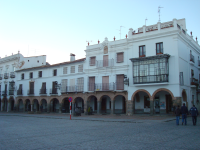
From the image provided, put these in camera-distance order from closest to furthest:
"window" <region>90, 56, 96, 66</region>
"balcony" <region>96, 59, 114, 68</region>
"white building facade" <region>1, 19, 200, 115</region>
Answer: "white building facade" <region>1, 19, 200, 115</region>
"balcony" <region>96, 59, 114, 68</region>
"window" <region>90, 56, 96, 66</region>

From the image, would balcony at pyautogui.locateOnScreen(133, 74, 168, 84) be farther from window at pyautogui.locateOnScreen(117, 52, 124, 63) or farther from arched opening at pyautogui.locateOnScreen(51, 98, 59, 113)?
arched opening at pyautogui.locateOnScreen(51, 98, 59, 113)

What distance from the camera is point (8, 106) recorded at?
1778 inches

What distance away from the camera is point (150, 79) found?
83.4ft

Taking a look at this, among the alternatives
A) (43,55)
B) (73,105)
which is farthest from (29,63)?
(73,105)

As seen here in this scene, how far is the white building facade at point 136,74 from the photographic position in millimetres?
24781

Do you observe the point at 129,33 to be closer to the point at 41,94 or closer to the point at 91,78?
the point at 91,78

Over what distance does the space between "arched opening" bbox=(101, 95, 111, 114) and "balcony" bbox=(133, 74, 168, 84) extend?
6886 millimetres

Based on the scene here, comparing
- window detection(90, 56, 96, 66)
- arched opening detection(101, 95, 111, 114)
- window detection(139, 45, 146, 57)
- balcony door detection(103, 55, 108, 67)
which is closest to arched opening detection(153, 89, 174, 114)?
window detection(139, 45, 146, 57)

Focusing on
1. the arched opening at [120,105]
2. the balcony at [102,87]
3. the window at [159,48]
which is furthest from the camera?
the arched opening at [120,105]

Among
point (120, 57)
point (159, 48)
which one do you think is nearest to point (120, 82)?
point (120, 57)

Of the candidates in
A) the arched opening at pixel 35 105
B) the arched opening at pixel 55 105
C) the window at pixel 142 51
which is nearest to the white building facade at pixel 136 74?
the window at pixel 142 51

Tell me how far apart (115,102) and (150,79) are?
24.6ft

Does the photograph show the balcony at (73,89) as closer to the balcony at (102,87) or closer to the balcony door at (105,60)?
the balcony at (102,87)

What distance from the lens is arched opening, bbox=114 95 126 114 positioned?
3027 centimetres
